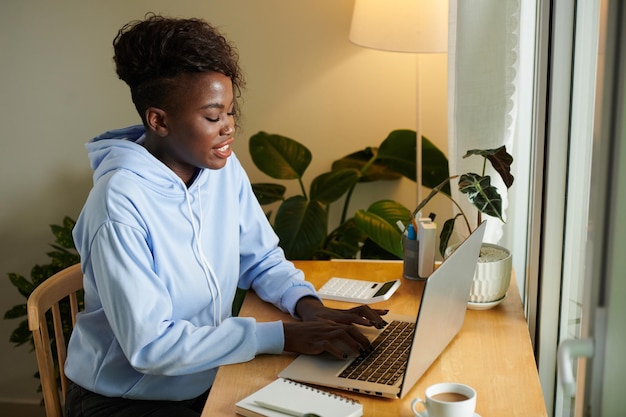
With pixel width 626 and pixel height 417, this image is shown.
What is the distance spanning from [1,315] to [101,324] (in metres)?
1.46

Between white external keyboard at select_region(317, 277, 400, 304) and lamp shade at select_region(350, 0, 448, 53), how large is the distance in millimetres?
768

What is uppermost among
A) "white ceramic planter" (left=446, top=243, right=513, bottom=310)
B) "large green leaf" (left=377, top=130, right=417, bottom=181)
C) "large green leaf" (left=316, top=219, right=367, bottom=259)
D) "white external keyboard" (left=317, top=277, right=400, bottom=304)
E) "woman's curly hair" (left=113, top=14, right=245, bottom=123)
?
"woman's curly hair" (left=113, top=14, right=245, bottom=123)

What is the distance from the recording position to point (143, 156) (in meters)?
1.52

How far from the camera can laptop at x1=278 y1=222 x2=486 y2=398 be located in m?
1.20

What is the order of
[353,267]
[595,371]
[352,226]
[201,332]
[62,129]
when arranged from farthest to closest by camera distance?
[62,129], [352,226], [353,267], [201,332], [595,371]

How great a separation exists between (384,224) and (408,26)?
566mm

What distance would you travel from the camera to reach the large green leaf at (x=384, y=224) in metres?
2.19

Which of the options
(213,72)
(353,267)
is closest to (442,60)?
(353,267)

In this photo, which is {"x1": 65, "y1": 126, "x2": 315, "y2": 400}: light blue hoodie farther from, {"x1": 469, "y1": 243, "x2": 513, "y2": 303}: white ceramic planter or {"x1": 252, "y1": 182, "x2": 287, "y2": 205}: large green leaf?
{"x1": 252, "y1": 182, "x2": 287, "y2": 205}: large green leaf

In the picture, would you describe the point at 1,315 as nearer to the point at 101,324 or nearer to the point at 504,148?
the point at 101,324

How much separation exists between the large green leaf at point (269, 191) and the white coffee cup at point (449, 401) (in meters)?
1.34

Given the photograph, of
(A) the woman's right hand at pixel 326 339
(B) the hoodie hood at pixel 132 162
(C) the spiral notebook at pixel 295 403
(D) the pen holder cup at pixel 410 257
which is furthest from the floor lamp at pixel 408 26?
(C) the spiral notebook at pixel 295 403

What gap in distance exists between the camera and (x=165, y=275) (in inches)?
59.4

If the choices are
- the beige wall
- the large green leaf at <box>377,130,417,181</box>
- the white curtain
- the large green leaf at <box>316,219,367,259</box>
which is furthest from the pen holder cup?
the beige wall
